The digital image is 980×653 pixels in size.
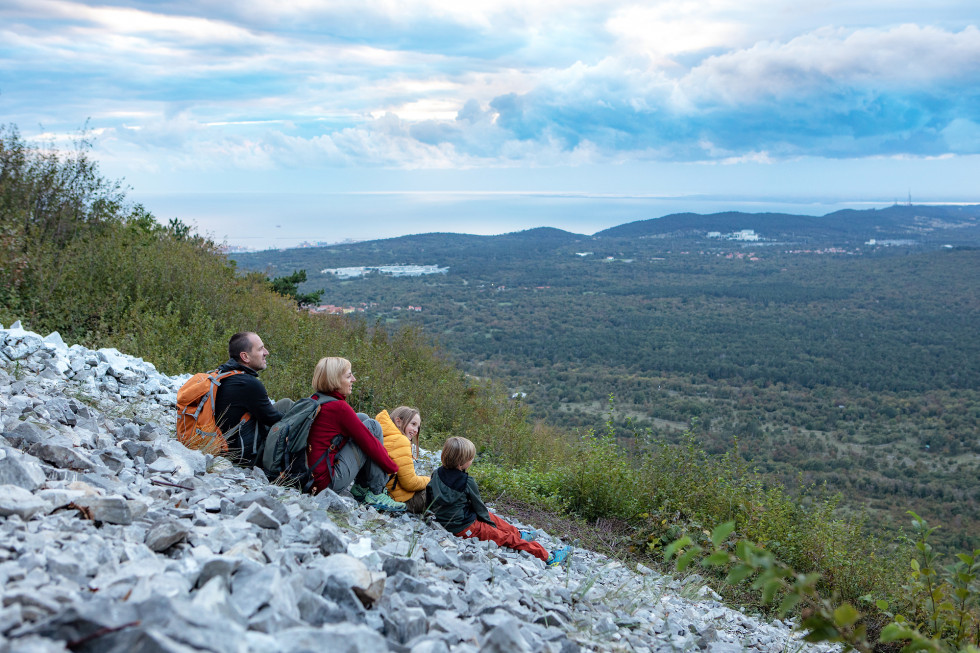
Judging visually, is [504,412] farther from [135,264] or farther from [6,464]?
[6,464]

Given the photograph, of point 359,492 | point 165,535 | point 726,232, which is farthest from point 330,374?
point 726,232

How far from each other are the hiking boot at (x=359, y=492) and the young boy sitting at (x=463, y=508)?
1.78 ft

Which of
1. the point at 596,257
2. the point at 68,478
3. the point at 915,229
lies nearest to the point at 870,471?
the point at 68,478

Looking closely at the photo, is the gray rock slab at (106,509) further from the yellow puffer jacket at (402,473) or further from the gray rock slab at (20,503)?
the yellow puffer jacket at (402,473)

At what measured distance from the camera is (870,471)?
2923 cm

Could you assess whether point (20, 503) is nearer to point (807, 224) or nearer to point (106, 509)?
point (106, 509)

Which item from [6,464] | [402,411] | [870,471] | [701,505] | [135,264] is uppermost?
[135,264]

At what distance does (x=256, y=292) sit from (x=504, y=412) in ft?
20.7

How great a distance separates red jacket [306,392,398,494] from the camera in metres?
5.11

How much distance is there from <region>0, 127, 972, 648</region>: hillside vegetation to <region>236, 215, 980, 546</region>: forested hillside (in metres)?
1.18

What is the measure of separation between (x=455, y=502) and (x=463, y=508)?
0.28 ft

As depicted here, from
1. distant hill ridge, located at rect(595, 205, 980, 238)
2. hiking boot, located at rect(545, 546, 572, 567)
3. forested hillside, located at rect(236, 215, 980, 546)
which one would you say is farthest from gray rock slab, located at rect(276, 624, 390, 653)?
distant hill ridge, located at rect(595, 205, 980, 238)

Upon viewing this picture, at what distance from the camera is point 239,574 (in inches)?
99.3

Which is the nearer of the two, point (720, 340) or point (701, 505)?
point (701, 505)
